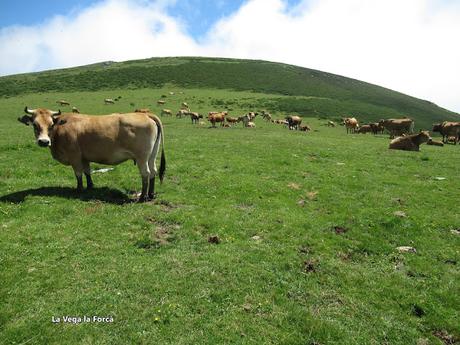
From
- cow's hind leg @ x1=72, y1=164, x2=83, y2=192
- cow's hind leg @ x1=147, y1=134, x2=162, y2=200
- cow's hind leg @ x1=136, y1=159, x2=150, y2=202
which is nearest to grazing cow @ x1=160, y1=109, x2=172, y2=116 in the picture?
cow's hind leg @ x1=147, y1=134, x2=162, y2=200

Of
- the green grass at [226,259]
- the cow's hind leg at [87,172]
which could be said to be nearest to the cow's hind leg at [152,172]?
the green grass at [226,259]

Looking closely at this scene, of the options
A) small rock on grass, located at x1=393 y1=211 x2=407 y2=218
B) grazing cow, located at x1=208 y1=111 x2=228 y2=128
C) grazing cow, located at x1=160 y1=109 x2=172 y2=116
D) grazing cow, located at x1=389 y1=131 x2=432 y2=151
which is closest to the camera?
small rock on grass, located at x1=393 y1=211 x2=407 y2=218

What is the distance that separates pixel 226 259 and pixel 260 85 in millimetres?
107125

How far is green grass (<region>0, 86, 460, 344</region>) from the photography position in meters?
7.29

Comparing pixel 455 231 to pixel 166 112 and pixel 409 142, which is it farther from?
pixel 166 112

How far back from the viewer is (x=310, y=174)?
61.7 ft

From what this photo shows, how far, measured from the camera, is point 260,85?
112312 millimetres

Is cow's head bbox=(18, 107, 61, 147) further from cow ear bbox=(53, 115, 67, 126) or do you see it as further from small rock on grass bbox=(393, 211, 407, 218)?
small rock on grass bbox=(393, 211, 407, 218)

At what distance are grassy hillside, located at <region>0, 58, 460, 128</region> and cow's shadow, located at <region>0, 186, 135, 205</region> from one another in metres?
63.2

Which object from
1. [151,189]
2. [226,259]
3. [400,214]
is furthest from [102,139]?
[400,214]

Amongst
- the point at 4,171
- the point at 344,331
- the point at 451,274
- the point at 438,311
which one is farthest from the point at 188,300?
the point at 4,171

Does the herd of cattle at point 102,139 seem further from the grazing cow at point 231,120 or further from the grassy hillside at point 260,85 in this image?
the grassy hillside at point 260,85

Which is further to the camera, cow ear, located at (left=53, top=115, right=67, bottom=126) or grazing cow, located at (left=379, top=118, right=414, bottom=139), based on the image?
grazing cow, located at (left=379, top=118, right=414, bottom=139)

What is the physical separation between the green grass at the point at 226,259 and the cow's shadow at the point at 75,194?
74 mm
